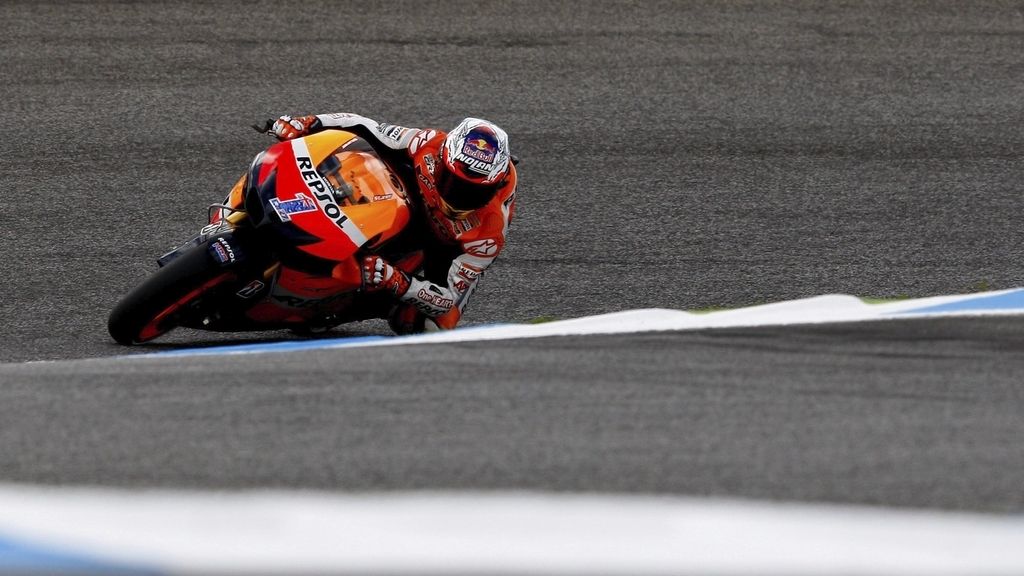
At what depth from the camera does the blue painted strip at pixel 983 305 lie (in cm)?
526

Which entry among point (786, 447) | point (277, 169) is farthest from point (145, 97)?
point (786, 447)

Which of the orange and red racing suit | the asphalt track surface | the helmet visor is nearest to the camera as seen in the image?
the asphalt track surface

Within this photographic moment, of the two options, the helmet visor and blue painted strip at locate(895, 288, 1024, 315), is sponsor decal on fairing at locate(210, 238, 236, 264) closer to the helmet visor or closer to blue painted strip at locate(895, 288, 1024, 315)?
the helmet visor

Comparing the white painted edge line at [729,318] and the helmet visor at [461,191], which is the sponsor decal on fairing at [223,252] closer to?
the white painted edge line at [729,318]

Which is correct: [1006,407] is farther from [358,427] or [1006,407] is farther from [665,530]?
[358,427]

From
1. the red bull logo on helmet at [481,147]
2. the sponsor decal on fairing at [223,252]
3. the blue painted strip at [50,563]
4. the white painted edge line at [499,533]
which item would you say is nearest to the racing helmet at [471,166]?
the red bull logo on helmet at [481,147]

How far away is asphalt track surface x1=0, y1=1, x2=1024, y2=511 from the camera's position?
142 inches

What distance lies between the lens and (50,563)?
2.96m

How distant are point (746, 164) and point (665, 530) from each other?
5.71 metres

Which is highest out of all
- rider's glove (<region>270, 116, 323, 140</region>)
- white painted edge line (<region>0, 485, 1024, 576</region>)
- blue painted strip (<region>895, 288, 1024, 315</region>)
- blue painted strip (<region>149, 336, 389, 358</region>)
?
white painted edge line (<region>0, 485, 1024, 576</region>)

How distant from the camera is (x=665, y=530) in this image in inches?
122

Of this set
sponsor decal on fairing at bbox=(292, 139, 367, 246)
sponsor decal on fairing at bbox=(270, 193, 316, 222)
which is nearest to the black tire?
sponsor decal on fairing at bbox=(270, 193, 316, 222)

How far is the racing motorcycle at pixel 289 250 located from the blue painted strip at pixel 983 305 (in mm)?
2204

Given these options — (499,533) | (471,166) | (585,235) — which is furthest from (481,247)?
(499,533)
